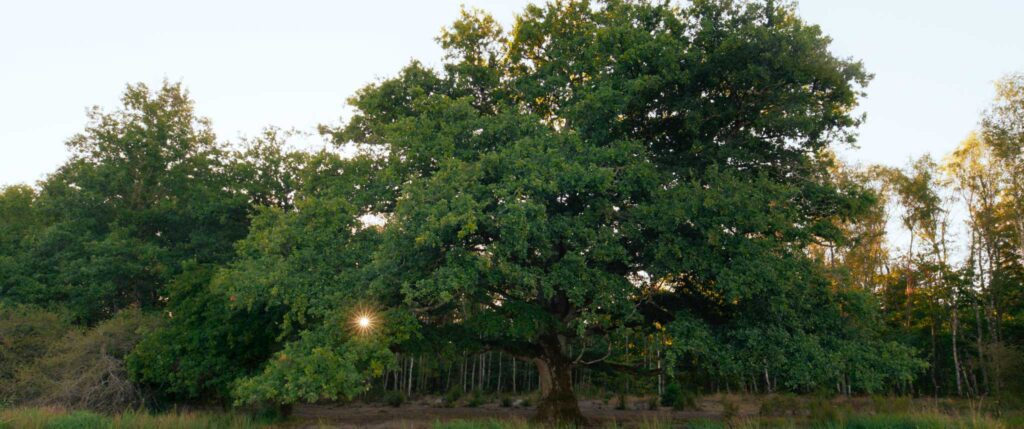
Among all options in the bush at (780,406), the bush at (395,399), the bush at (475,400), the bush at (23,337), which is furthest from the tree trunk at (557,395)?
the bush at (23,337)

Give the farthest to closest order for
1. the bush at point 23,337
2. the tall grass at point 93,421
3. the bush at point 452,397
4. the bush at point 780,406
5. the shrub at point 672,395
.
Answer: the bush at point 452,397 → the shrub at point 672,395 → the bush at point 780,406 → the bush at point 23,337 → the tall grass at point 93,421

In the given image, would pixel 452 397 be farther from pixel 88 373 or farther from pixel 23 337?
pixel 23 337

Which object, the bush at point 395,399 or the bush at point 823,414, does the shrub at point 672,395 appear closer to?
the bush at point 823,414

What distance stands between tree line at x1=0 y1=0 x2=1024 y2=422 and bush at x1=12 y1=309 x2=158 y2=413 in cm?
11

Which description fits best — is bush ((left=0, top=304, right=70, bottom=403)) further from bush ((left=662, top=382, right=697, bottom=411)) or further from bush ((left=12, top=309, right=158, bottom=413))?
bush ((left=662, top=382, right=697, bottom=411))

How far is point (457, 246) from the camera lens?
14805 mm

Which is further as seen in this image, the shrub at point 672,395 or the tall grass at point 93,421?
the shrub at point 672,395

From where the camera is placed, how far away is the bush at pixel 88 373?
20.6 meters

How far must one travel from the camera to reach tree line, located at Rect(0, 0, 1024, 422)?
15.1 m

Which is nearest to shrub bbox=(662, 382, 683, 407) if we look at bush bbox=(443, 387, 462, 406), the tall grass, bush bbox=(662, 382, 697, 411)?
bush bbox=(662, 382, 697, 411)

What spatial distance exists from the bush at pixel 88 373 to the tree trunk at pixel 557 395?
14643 millimetres

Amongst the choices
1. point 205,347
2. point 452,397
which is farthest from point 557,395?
point 452,397

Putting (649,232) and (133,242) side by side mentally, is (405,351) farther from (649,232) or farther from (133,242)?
(133,242)

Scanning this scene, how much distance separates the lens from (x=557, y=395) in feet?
68.7
